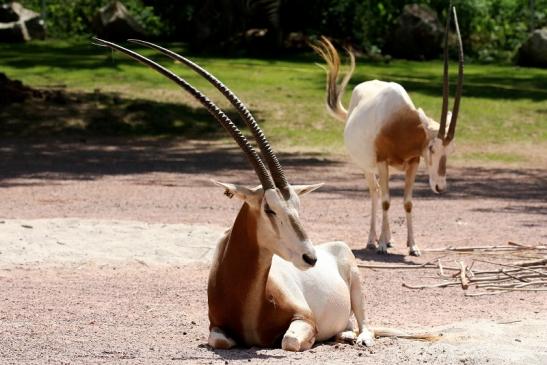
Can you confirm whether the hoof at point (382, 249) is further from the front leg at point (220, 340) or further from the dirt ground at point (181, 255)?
the front leg at point (220, 340)

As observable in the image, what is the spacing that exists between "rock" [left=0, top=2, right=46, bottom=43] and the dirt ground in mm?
12738

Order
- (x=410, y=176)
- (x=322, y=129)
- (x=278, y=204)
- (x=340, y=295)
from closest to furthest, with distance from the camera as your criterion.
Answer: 1. (x=278, y=204)
2. (x=340, y=295)
3. (x=410, y=176)
4. (x=322, y=129)

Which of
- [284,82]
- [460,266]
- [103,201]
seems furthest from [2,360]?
[284,82]

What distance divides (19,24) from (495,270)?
80.6 ft

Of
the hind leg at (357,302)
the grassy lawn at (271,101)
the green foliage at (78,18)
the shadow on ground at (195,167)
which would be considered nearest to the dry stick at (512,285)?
the hind leg at (357,302)

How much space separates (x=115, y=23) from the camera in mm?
32281

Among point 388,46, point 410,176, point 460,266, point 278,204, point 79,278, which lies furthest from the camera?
point 388,46

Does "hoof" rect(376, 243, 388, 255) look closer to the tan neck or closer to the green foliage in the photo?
the tan neck

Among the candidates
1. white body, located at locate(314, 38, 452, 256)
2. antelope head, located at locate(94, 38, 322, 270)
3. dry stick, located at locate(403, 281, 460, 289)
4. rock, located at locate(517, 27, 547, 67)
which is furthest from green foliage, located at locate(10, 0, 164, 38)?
antelope head, located at locate(94, 38, 322, 270)

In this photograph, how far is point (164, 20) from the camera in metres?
35.0

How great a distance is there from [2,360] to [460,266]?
15.5 feet

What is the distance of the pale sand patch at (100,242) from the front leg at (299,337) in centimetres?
377

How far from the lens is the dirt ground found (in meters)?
6.76

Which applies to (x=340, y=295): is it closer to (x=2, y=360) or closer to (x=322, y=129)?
(x=2, y=360)
